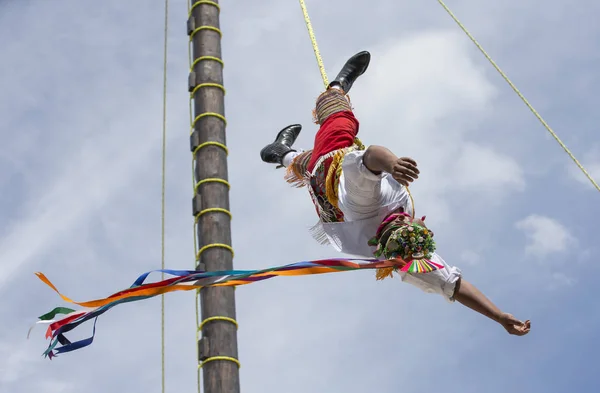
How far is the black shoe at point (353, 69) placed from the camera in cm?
638

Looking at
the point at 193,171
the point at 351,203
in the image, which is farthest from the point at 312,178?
the point at 193,171

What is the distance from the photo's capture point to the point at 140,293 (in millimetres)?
5406

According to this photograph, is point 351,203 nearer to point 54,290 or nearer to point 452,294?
point 452,294

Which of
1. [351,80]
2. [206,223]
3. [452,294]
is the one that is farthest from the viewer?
[351,80]

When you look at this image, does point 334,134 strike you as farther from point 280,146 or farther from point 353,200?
point 280,146

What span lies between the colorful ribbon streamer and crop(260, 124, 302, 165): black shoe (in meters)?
1.20

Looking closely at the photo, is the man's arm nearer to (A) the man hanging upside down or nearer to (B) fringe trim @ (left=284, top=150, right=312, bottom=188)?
(A) the man hanging upside down

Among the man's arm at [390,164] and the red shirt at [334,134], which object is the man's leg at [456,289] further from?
the red shirt at [334,134]

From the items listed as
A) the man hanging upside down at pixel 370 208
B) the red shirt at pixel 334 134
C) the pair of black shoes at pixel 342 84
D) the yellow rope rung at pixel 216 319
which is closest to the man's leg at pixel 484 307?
the man hanging upside down at pixel 370 208

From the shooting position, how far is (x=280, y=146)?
6469 mm

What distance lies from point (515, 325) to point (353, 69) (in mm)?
1935

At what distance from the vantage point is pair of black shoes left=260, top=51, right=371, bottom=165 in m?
6.41

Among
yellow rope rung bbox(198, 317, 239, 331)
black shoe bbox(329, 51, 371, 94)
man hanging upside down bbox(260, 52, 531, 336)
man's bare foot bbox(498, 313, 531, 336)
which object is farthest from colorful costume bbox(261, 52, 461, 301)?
yellow rope rung bbox(198, 317, 239, 331)

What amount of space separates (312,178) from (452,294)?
936 millimetres
